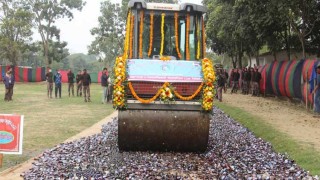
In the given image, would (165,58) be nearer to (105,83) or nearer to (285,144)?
(285,144)

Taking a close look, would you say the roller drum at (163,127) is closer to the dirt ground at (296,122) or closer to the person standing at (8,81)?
the dirt ground at (296,122)

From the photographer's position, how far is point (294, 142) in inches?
428

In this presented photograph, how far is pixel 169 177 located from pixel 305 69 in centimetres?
1457

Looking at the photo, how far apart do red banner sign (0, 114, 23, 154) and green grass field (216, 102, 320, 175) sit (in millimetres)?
5729

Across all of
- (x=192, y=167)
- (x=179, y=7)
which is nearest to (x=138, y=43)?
(x=179, y=7)

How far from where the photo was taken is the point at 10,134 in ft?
29.2

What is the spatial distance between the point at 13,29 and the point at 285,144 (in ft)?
149

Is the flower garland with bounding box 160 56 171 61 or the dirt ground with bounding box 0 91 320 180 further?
the flower garland with bounding box 160 56 171 61

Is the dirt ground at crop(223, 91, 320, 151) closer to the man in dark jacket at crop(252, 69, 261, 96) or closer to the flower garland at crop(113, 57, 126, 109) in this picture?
the flower garland at crop(113, 57, 126, 109)

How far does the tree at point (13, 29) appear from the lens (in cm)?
4919

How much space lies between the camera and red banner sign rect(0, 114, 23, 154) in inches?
350

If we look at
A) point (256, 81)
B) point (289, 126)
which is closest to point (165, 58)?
point (289, 126)

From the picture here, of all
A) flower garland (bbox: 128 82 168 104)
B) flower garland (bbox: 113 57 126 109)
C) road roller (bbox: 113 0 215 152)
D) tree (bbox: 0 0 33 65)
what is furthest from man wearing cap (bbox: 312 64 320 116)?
tree (bbox: 0 0 33 65)

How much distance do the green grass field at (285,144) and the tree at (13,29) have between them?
127 feet
